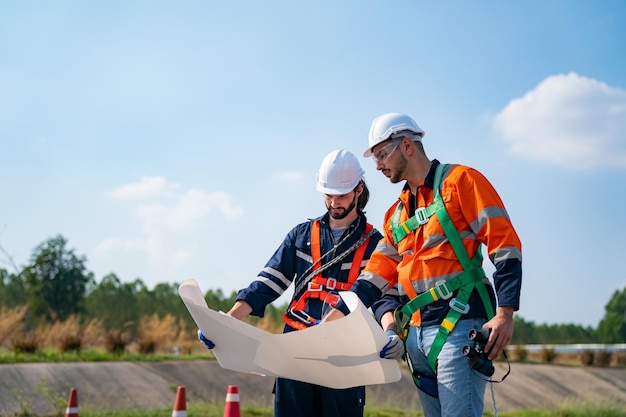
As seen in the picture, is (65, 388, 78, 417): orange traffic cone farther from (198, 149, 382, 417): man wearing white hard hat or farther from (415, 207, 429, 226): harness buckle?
(415, 207, 429, 226): harness buckle

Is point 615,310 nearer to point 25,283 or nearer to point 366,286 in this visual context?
point 25,283

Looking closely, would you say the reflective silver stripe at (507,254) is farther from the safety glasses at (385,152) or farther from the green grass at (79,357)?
the green grass at (79,357)

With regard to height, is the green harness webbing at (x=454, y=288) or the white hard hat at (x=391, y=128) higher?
the white hard hat at (x=391, y=128)

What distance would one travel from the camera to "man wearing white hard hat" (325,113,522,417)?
312cm

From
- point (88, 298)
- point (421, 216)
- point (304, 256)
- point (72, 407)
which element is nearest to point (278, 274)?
point (304, 256)

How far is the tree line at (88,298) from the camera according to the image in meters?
31.2

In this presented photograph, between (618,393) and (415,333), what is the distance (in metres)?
22.3

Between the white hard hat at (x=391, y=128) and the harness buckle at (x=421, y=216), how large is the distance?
1.36ft

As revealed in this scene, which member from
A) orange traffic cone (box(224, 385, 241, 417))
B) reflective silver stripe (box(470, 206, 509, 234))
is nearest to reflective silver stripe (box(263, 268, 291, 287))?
reflective silver stripe (box(470, 206, 509, 234))

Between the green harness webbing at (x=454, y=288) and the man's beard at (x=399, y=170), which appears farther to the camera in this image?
the man's beard at (x=399, y=170)

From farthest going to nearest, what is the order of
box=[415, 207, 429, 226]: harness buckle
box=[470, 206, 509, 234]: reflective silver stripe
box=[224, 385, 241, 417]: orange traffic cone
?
box=[224, 385, 241, 417]: orange traffic cone → box=[415, 207, 429, 226]: harness buckle → box=[470, 206, 509, 234]: reflective silver stripe

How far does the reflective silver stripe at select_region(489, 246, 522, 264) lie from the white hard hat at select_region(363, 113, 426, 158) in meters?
0.84

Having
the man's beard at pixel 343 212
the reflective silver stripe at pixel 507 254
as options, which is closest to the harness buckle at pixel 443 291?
the reflective silver stripe at pixel 507 254

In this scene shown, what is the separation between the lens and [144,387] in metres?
13.8
